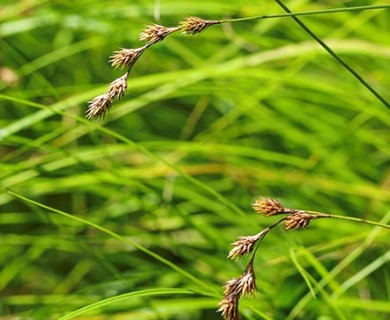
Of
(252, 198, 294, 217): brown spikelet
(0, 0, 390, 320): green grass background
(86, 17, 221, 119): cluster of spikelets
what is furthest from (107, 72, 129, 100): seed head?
(0, 0, 390, 320): green grass background

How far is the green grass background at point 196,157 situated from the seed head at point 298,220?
59 centimetres

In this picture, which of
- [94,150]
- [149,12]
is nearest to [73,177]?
[94,150]

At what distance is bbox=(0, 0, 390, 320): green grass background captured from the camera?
1.54m

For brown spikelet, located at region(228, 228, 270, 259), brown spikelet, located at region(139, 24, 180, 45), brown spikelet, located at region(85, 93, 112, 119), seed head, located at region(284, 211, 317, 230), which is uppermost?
brown spikelet, located at region(139, 24, 180, 45)

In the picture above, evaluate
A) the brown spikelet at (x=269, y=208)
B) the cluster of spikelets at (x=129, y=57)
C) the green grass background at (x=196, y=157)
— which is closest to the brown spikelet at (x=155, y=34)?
the cluster of spikelets at (x=129, y=57)

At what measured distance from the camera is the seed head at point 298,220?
2.57 ft

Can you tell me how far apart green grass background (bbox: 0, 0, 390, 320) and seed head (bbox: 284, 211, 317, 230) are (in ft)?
1.92

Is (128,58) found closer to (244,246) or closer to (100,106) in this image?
(100,106)

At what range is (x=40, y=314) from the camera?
4.57 feet

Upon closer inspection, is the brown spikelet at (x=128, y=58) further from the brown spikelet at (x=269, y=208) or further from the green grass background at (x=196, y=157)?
the green grass background at (x=196, y=157)

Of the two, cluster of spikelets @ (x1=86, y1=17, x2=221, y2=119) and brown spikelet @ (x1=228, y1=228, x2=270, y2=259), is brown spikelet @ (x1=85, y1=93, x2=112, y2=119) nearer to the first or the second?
cluster of spikelets @ (x1=86, y1=17, x2=221, y2=119)

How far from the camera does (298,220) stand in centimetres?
79

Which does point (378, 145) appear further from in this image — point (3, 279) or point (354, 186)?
point (3, 279)

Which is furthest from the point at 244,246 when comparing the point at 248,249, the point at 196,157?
the point at 196,157
